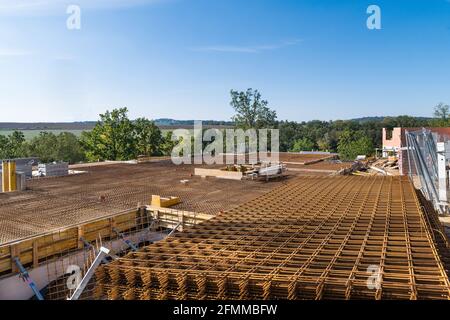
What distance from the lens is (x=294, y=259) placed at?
7.39 meters

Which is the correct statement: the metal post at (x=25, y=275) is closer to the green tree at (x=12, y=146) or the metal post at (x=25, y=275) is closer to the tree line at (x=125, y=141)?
the tree line at (x=125, y=141)

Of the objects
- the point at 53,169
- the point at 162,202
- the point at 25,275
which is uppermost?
the point at 53,169

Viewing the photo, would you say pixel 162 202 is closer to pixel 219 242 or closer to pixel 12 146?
pixel 219 242

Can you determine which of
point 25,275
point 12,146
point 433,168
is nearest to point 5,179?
point 25,275

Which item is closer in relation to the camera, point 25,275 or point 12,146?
point 25,275

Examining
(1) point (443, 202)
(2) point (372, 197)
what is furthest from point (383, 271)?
(1) point (443, 202)

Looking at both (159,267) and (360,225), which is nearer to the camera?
(159,267)

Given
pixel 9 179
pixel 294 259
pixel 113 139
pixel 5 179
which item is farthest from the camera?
pixel 113 139

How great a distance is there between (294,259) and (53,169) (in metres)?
19.4

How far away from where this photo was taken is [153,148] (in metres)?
49.0

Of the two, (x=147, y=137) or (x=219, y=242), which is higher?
(x=147, y=137)

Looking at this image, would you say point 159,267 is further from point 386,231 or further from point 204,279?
point 386,231
